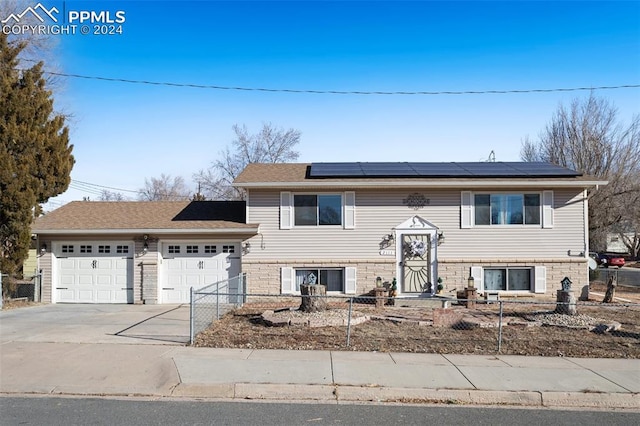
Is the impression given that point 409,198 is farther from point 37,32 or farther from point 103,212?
point 37,32

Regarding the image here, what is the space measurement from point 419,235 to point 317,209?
11.6 ft

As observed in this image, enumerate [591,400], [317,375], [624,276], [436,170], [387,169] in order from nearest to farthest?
1. [591,400]
2. [317,375]
3. [436,170]
4. [387,169]
5. [624,276]

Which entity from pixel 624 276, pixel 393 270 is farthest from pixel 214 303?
pixel 624 276

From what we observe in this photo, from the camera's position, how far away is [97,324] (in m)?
12.3

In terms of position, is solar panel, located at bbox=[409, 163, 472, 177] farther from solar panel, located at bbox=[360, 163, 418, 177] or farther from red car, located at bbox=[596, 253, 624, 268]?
red car, located at bbox=[596, 253, 624, 268]

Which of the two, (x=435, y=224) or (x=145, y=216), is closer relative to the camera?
(x=435, y=224)

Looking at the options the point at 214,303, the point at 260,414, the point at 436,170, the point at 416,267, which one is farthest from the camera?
the point at 436,170

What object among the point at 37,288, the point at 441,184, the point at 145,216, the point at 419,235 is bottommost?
the point at 37,288

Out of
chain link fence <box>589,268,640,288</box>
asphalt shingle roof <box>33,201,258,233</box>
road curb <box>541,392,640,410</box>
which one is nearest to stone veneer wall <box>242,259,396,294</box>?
asphalt shingle roof <box>33,201,258,233</box>

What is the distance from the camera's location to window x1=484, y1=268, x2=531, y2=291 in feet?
55.3

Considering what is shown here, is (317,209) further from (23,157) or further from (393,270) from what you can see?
(23,157)

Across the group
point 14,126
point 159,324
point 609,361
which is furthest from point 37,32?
point 609,361

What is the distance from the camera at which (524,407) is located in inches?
266

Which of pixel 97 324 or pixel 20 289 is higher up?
pixel 20 289
